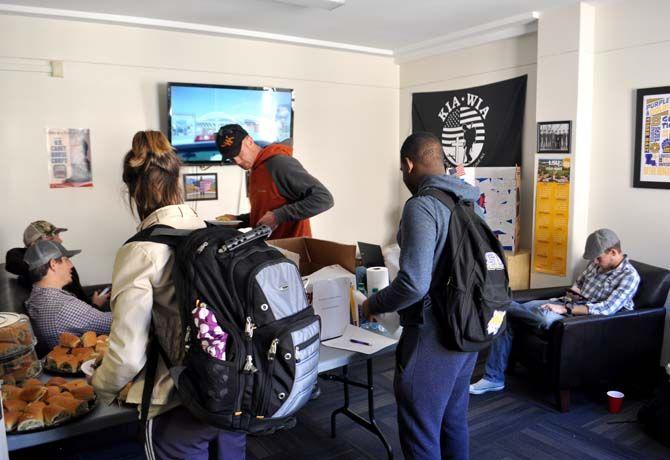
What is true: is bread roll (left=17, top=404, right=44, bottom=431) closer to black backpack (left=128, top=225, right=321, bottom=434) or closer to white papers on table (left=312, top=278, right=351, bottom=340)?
black backpack (left=128, top=225, right=321, bottom=434)

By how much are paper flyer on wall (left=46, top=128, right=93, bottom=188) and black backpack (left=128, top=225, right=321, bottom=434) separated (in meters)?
3.07

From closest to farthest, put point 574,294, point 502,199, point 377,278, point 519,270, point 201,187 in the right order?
point 377,278 → point 574,294 → point 519,270 → point 502,199 → point 201,187

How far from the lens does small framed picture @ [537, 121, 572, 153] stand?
407cm

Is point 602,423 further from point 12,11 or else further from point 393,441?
point 12,11

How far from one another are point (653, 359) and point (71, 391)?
3251 mm

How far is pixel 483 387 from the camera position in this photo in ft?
11.5

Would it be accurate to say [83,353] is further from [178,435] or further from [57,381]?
[178,435]

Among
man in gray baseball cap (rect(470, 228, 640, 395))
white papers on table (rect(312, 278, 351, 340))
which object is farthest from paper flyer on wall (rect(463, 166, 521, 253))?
white papers on table (rect(312, 278, 351, 340))

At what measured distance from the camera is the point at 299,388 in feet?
4.82

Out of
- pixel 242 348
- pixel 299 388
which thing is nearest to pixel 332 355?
pixel 299 388

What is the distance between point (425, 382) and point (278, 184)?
1.36m

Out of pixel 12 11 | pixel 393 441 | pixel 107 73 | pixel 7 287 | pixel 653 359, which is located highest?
pixel 12 11

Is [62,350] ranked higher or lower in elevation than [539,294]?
higher

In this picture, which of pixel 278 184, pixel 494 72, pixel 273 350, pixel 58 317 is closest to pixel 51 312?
pixel 58 317
